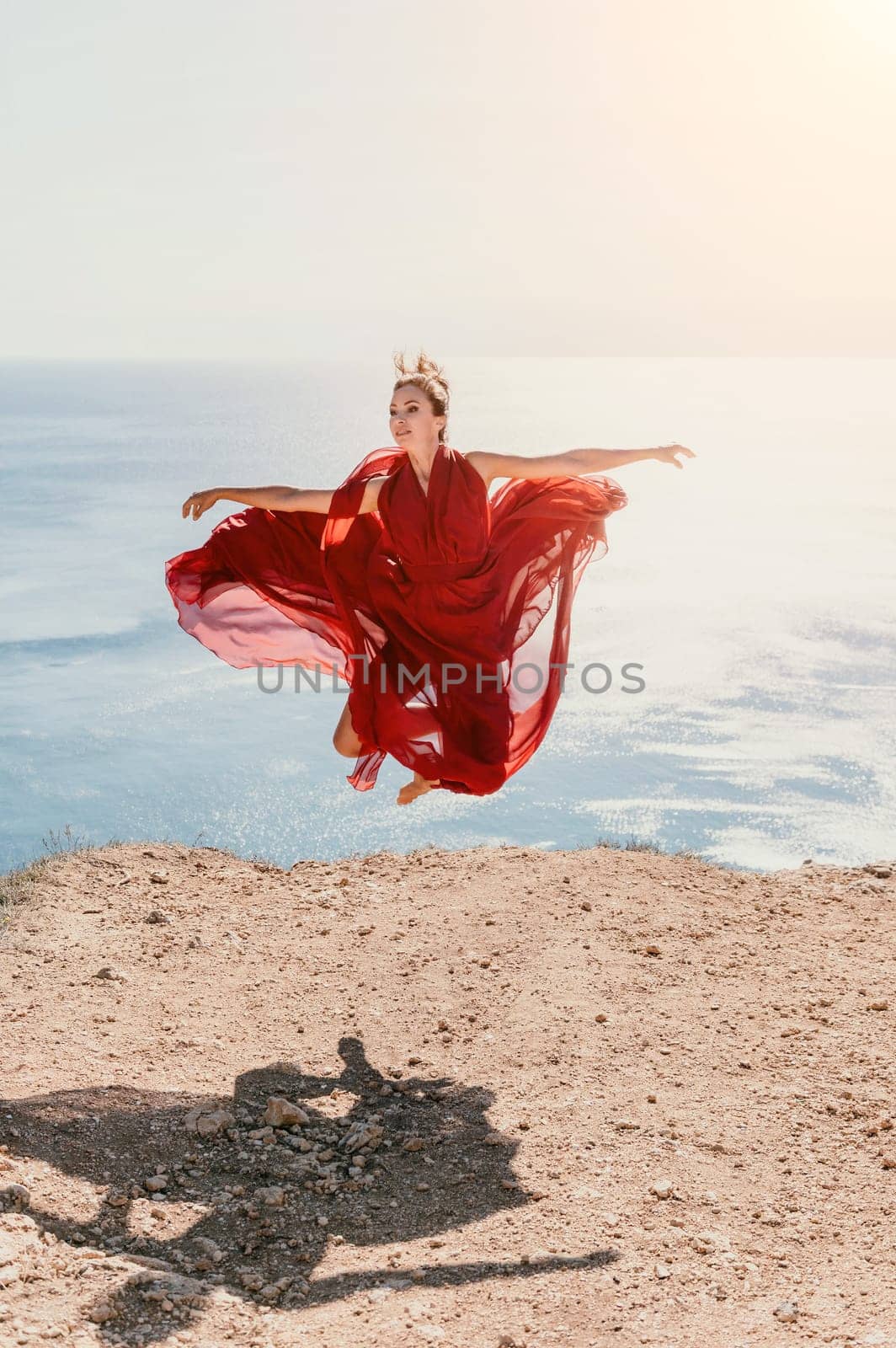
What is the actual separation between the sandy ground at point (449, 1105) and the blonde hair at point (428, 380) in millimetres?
3392

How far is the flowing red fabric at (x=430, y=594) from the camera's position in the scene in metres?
6.21

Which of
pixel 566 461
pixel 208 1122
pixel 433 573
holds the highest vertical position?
pixel 566 461

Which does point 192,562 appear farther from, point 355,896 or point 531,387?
point 531,387

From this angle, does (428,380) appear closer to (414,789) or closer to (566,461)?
(566,461)

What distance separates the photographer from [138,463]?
6562 centimetres

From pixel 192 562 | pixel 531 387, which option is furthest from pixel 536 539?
pixel 531 387

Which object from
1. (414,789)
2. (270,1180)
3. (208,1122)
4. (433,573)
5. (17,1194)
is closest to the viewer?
(17,1194)

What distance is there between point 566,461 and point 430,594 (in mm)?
978

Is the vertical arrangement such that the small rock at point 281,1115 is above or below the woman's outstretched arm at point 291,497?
below

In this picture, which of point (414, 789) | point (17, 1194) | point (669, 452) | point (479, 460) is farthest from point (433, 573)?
point (17, 1194)

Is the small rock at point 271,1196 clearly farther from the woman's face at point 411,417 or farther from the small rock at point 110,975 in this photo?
the woman's face at point 411,417

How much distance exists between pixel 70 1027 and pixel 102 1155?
4.58 ft

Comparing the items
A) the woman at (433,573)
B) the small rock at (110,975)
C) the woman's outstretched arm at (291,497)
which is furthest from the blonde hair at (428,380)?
the small rock at (110,975)

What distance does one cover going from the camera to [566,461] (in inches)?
241
